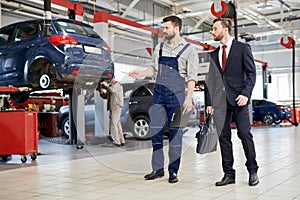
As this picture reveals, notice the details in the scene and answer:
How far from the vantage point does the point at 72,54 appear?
247 inches

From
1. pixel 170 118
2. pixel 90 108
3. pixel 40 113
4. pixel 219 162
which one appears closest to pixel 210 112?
pixel 170 118

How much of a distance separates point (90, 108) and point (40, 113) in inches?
94.2

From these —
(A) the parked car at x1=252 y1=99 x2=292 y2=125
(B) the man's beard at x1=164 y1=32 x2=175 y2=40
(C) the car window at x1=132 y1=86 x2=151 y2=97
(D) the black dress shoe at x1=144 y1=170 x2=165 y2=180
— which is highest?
(B) the man's beard at x1=164 y1=32 x2=175 y2=40

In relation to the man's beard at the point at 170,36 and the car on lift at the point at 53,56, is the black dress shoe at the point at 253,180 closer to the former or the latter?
the man's beard at the point at 170,36

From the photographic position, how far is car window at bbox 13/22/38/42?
6.79 meters

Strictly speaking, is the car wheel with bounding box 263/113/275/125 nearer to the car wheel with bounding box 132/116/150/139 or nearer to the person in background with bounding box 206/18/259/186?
the car wheel with bounding box 132/116/150/139

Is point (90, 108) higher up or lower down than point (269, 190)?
higher up

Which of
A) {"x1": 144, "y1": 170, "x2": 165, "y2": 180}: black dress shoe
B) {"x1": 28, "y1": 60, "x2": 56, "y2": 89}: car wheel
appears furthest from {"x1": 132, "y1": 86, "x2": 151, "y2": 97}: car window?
{"x1": 144, "y1": 170, "x2": 165, "y2": 180}: black dress shoe

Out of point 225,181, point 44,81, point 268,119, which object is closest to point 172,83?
point 225,181

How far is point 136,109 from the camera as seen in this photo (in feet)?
30.5

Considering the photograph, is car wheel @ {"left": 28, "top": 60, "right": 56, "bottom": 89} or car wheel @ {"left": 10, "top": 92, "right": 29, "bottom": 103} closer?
car wheel @ {"left": 28, "top": 60, "right": 56, "bottom": 89}

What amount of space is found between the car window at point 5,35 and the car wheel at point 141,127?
11.1ft

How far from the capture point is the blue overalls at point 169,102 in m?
3.91

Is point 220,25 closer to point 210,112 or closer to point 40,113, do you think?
point 210,112
